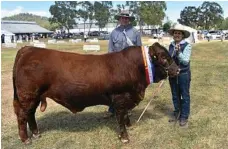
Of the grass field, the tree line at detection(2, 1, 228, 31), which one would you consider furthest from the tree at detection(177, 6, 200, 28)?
the grass field

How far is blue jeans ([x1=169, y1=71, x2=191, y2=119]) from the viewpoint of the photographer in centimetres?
645

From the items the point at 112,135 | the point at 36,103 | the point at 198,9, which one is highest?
the point at 198,9

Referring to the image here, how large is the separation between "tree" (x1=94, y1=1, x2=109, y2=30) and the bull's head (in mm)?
114932

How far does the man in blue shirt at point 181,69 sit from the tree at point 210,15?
4452 inches

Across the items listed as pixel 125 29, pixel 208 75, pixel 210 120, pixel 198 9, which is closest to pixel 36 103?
pixel 125 29

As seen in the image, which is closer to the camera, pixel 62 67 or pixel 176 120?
pixel 62 67

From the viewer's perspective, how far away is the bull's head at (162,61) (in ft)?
19.0

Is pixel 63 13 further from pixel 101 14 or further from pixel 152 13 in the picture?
pixel 152 13

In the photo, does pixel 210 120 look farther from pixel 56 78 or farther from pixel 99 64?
pixel 56 78

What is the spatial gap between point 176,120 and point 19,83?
3.25 metres

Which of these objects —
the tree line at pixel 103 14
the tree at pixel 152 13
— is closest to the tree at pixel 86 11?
the tree line at pixel 103 14

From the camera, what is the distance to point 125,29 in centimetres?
698

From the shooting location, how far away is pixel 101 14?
119 meters

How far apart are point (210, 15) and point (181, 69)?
11374 cm
